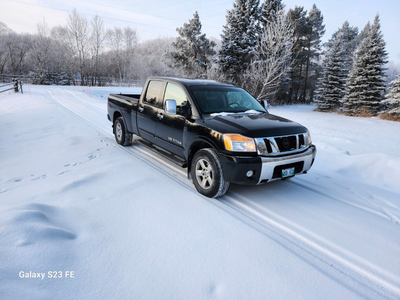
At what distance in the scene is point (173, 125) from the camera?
4164mm

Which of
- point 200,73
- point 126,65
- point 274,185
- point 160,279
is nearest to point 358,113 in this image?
point 200,73

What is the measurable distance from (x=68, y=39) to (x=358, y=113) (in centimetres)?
5105

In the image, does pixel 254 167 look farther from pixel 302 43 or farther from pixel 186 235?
pixel 302 43

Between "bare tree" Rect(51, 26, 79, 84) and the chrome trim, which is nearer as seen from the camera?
the chrome trim

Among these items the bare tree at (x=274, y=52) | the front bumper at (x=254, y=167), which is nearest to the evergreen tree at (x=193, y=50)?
the bare tree at (x=274, y=52)

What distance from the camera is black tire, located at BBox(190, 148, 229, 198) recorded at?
3.32 metres

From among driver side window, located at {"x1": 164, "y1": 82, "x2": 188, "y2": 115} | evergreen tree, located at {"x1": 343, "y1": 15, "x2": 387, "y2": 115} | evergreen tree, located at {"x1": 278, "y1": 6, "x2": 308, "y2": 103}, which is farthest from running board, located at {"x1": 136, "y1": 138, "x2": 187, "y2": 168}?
evergreen tree, located at {"x1": 278, "y1": 6, "x2": 308, "y2": 103}

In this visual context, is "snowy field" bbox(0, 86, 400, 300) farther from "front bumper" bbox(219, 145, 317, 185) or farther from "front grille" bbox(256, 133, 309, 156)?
"front grille" bbox(256, 133, 309, 156)

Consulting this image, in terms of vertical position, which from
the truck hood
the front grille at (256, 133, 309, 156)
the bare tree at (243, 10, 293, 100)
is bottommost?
the front grille at (256, 133, 309, 156)

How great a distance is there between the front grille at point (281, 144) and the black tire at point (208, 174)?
0.65 m

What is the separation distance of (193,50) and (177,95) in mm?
23975

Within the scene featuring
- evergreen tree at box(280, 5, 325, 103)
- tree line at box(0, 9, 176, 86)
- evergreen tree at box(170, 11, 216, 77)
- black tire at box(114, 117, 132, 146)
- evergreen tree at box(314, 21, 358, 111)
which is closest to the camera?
black tire at box(114, 117, 132, 146)

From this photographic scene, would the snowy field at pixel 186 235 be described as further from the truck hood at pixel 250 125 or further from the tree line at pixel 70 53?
the tree line at pixel 70 53

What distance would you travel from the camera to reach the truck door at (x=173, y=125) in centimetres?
402
